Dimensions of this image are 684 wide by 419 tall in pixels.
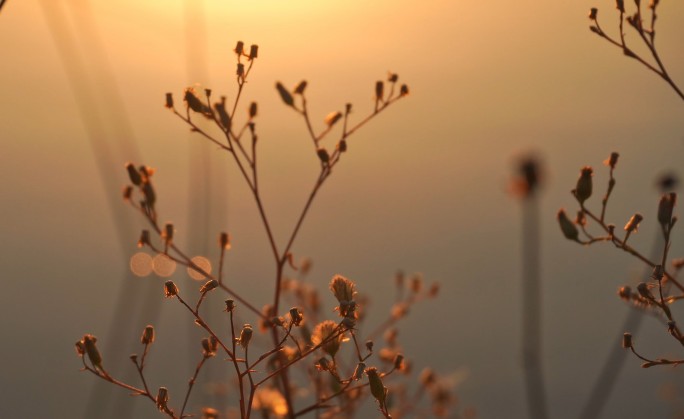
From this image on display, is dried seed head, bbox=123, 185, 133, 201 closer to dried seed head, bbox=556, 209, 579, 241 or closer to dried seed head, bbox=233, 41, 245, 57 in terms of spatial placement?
dried seed head, bbox=233, 41, 245, 57

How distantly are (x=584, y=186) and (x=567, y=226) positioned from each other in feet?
0.36

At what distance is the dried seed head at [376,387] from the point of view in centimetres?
173

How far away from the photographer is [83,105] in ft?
7.97

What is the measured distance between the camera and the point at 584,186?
7.09 feet

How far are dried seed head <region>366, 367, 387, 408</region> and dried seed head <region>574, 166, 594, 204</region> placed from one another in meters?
0.74

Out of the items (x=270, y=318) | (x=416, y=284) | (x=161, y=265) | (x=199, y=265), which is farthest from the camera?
(x=416, y=284)

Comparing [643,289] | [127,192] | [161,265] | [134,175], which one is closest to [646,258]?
[643,289]

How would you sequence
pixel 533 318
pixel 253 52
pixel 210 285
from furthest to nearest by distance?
pixel 253 52 → pixel 533 318 → pixel 210 285

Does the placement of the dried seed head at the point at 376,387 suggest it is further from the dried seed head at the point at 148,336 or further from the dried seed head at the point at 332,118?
the dried seed head at the point at 332,118

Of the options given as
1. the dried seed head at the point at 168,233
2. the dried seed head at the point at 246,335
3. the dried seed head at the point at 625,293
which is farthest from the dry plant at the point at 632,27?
the dried seed head at the point at 168,233

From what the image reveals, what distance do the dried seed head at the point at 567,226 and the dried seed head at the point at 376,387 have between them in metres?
0.71

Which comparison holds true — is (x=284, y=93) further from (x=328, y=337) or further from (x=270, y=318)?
(x=328, y=337)

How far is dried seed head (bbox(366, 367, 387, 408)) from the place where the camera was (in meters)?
1.73

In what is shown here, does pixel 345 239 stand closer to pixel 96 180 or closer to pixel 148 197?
pixel 96 180
